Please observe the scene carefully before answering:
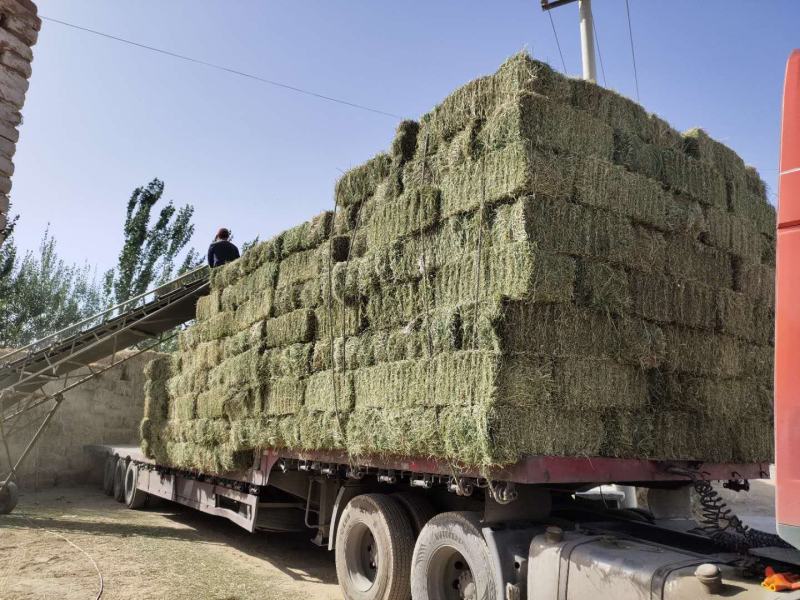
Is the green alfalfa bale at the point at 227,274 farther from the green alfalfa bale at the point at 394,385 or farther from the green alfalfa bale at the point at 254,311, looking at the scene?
the green alfalfa bale at the point at 394,385

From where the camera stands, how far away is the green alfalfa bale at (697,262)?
5.55m

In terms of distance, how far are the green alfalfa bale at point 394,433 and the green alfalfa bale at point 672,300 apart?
1838 millimetres

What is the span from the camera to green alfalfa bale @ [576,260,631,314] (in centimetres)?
496

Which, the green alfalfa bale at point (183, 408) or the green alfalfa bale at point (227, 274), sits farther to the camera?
the green alfalfa bale at point (183, 408)

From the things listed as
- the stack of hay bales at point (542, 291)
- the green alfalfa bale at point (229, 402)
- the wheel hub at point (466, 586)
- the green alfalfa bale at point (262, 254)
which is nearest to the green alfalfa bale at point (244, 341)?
the green alfalfa bale at point (229, 402)

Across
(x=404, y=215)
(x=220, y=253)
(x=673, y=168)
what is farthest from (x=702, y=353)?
(x=220, y=253)

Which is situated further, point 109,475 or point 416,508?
point 109,475

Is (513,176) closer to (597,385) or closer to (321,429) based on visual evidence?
(597,385)

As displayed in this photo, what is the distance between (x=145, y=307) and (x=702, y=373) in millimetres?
10491

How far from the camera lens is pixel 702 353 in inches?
219

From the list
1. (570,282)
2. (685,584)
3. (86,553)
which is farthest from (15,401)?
(685,584)

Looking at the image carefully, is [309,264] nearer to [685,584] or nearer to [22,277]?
[685,584]

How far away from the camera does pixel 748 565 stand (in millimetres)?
3801

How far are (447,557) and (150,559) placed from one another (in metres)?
5.09
